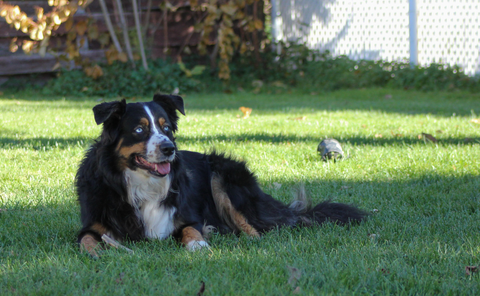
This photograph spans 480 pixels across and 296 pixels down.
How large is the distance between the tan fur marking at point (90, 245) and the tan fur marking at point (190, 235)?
1.87ft

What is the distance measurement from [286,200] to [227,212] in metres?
0.76

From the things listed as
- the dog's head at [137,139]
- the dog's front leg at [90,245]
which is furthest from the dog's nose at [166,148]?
the dog's front leg at [90,245]

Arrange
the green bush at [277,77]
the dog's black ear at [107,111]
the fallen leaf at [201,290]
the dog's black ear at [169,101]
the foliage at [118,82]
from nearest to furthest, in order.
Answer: the fallen leaf at [201,290] → the dog's black ear at [107,111] → the dog's black ear at [169,101] → the foliage at [118,82] → the green bush at [277,77]

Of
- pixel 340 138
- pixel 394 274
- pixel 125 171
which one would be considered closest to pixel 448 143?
pixel 340 138

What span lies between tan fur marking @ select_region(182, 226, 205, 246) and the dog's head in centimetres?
44

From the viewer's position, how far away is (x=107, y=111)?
3.21m

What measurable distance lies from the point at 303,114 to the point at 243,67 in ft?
17.6

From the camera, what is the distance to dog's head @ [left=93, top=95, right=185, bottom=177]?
3275 mm

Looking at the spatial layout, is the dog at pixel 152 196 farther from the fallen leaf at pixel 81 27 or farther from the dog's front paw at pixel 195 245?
the fallen leaf at pixel 81 27

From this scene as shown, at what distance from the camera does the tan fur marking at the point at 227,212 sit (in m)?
3.76

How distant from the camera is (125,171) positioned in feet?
11.1

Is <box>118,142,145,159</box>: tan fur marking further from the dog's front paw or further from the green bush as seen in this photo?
the green bush

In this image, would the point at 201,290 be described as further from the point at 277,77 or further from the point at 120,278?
the point at 277,77

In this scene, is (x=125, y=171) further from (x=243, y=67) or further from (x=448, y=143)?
(x=243, y=67)
